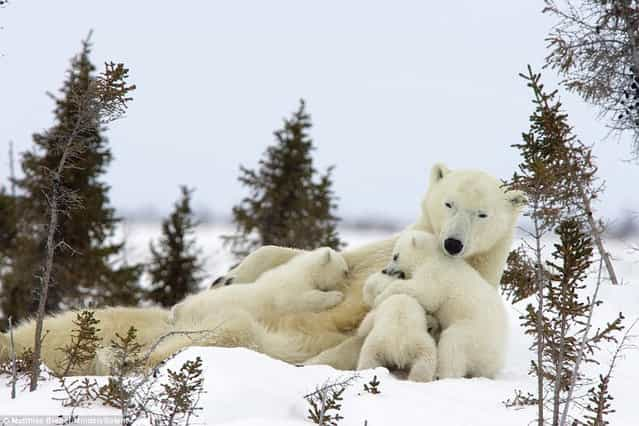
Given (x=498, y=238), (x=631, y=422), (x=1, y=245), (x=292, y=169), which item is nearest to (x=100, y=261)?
(x=1, y=245)

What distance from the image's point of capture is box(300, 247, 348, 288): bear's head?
7.45m

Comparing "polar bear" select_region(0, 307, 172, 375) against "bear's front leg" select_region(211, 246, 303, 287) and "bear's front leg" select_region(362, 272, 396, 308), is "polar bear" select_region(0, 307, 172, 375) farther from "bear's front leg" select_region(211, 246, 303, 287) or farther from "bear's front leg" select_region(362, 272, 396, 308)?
"bear's front leg" select_region(362, 272, 396, 308)

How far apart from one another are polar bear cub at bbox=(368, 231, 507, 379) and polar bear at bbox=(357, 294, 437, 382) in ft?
0.21

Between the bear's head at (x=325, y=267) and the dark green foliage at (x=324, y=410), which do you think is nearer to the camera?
the dark green foliage at (x=324, y=410)

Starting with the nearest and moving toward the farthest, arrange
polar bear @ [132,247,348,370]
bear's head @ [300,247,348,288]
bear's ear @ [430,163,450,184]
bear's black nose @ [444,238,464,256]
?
polar bear @ [132,247,348,370], bear's black nose @ [444,238,464,256], bear's head @ [300,247,348,288], bear's ear @ [430,163,450,184]

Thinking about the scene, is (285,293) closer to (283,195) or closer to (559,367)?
(559,367)

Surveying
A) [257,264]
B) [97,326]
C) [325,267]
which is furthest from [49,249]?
[257,264]

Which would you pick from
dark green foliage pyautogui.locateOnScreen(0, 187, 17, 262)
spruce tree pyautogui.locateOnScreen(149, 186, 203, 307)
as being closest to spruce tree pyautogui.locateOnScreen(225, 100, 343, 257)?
spruce tree pyautogui.locateOnScreen(149, 186, 203, 307)

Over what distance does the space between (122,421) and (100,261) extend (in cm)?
1666

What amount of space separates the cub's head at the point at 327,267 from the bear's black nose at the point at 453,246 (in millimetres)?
1363

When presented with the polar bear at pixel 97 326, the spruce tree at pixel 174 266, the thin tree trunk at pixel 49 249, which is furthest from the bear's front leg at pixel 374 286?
the spruce tree at pixel 174 266

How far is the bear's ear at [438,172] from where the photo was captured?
768 centimetres

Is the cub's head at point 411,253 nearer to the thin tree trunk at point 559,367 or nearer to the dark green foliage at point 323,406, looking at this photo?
the thin tree trunk at point 559,367

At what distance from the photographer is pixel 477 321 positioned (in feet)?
19.6
